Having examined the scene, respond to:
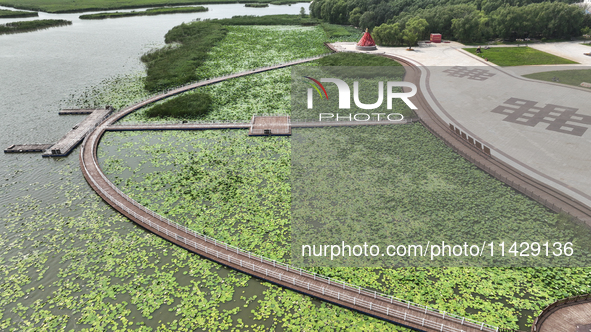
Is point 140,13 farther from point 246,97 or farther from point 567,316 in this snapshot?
point 567,316

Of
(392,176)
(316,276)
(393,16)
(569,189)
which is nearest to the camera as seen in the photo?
(316,276)

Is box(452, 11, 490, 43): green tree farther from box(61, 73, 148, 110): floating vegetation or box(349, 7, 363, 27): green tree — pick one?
box(61, 73, 148, 110): floating vegetation

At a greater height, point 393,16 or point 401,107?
point 393,16

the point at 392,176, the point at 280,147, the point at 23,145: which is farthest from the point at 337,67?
the point at 23,145

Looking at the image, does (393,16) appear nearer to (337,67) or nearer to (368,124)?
(337,67)

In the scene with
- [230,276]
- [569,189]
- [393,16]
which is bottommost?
[230,276]

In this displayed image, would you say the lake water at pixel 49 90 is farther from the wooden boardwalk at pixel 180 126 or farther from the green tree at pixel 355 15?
the green tree at pixel 355 15
